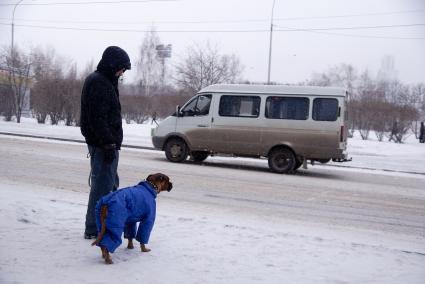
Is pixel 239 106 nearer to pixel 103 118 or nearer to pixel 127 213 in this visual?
pixel 103 118

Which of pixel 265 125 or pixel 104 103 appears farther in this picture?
pixel 265 125

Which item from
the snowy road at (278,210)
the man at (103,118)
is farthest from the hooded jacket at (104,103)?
the snowy road at (278,210)

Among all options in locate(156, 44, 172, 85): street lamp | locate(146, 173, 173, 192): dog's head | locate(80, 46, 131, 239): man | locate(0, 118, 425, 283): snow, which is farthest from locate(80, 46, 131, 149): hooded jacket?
locate(156, 44, 172, 85): street lamp

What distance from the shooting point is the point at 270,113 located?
14.1 meters

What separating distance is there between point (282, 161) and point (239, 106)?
2.05 meters

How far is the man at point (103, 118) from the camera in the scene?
5.17m

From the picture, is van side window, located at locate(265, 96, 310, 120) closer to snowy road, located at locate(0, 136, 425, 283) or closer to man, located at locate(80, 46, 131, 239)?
snowy road, located at locate(0, 136, 425, 283)

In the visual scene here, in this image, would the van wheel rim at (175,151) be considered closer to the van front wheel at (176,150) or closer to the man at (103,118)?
the van front wheel at (176,150)

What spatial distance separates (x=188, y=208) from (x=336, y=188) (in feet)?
15.7

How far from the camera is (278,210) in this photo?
8.64 meters

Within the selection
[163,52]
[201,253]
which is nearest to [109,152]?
[201,253]

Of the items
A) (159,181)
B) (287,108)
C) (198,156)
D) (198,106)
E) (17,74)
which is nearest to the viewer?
(159,181)

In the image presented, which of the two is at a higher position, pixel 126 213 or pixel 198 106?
pixel 198 106

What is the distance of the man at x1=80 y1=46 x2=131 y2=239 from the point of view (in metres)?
5.17
